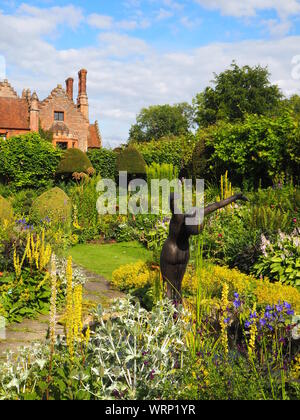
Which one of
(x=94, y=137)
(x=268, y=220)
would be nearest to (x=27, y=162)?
(x=268, y=220)

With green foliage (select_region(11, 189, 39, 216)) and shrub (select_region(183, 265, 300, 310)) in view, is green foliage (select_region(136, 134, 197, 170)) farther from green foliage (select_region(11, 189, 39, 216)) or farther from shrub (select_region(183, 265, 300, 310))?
shrub (select_region(183, 265, 300, 310))

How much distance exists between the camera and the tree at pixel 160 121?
66.1 metres

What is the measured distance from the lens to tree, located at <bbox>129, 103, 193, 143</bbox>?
66062mm

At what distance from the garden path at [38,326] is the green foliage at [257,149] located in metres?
7.33

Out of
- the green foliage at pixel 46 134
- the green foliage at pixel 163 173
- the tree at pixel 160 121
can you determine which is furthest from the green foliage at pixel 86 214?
the tree at pixel 160 121

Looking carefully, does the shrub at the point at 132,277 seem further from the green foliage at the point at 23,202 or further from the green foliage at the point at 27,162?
Result: the green foliage at the point at 27,162

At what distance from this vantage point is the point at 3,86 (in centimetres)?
3278

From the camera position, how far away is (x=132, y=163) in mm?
19531

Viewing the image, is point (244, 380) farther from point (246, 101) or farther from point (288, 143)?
point (246, 101)

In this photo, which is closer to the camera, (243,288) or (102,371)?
(102,371)

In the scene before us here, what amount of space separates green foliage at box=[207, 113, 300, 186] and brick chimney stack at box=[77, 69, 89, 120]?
77.5 feet

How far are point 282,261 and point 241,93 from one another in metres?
35.8

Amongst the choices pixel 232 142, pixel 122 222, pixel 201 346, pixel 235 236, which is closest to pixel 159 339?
pixel 201 346

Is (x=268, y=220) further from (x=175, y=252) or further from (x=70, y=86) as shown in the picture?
(x=70, y=86)
